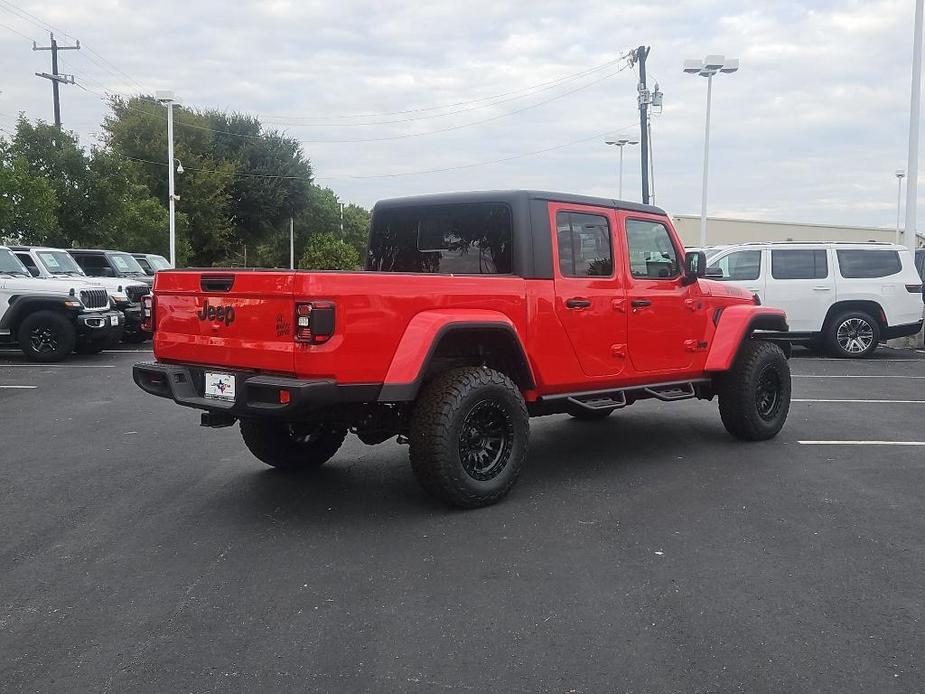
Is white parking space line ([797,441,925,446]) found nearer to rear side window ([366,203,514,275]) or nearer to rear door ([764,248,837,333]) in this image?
rear side window ([366,203,514,275])

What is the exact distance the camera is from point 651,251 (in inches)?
257

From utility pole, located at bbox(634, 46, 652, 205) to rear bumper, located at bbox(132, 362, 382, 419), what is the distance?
967 inches

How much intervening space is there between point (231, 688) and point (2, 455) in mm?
4686

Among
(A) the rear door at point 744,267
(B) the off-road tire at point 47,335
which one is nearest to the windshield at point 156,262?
(B) the off-road tire at point 47,335

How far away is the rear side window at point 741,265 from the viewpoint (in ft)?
47.7

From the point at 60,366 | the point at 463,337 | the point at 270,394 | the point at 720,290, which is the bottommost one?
the point at 60,366

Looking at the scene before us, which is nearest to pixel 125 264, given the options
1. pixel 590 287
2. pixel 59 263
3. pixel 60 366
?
pixel 59 263

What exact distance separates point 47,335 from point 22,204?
425 inches

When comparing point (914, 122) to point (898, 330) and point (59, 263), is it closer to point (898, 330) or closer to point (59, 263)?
point (898, 330)

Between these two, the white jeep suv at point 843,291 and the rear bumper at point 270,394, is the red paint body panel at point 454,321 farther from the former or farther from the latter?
the white jeep suv at point 843,291

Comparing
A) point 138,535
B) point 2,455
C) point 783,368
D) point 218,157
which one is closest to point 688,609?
point 138,535

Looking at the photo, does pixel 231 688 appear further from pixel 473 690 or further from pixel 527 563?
pixel 527 563

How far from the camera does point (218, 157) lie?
4906cm

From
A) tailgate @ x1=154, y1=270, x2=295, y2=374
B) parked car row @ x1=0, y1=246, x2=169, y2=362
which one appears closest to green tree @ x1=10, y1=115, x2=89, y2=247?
parked car row @ x1=0, y1=246, x2=169, y2=362
